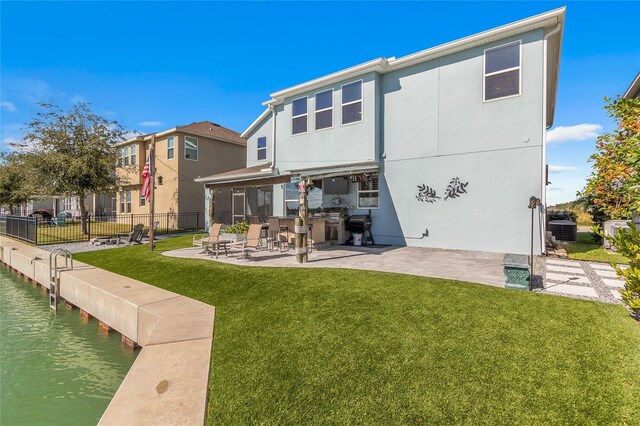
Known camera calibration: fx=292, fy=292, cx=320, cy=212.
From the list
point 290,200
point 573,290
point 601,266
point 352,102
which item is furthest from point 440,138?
point 290,200

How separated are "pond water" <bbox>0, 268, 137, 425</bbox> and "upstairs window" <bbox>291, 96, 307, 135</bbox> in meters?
10.8

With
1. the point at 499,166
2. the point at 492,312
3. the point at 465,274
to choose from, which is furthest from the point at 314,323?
the point at 499,166

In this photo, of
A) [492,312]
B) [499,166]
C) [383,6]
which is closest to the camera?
[492,312]

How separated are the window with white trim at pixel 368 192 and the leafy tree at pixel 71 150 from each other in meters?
15.5

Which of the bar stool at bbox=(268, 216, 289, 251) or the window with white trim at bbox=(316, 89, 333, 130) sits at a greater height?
the window with white trim at bbox=(316, 89, 333, 130)

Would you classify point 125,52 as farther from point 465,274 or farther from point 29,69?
point 465,274

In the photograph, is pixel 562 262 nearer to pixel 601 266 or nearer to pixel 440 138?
pixel 601 266

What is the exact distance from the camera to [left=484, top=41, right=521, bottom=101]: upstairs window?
9477 mm

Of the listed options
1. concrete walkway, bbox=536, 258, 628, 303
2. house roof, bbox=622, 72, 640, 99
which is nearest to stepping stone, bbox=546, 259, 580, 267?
concrete walkway, bbox=536, 258, 628, 303

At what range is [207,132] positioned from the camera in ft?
75.6

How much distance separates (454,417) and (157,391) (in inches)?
123

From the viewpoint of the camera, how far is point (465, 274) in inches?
269

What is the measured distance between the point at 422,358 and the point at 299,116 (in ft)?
41.7

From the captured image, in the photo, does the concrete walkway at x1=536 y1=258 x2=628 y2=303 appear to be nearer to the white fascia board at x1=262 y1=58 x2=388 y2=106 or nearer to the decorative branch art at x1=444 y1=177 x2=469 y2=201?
the decorative branch art at x1=444 y1=177 x2=469 y2=201
